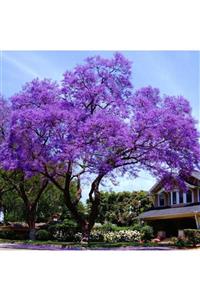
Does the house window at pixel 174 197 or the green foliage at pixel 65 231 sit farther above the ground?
the house window at pixel 174 197

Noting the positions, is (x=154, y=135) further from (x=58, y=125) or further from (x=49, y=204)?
(x=49, y=204)

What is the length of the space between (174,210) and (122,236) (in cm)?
302

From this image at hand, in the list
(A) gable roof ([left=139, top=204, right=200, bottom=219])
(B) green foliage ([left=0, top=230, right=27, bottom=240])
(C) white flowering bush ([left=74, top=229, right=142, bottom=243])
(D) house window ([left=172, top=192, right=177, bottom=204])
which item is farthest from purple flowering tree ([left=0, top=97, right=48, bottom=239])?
(D) house window ([left=172, top=192, right=177, bottom=204])

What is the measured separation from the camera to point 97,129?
42.5 feet

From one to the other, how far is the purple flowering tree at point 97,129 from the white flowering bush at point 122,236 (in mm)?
2320

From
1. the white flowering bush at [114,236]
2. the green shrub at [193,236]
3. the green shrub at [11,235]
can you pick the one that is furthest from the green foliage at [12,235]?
the green shrub at [193,236]

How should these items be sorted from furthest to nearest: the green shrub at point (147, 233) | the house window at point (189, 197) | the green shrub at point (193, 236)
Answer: the house window at point (189, 197)
the green shrub at point (147, 233)
the green shrub at point (193, 236)

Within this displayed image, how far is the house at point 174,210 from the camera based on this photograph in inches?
739

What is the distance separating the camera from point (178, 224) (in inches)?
784

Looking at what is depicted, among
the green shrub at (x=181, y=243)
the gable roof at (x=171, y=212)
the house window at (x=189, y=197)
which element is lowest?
the green shrub at (x=181, y=243)

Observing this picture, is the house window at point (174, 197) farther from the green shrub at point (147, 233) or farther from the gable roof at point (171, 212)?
the green shrub at point (147, 233)

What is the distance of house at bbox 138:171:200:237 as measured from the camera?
61.6 feet

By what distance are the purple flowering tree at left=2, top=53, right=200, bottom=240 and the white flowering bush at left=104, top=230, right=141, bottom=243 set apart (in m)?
2.32
